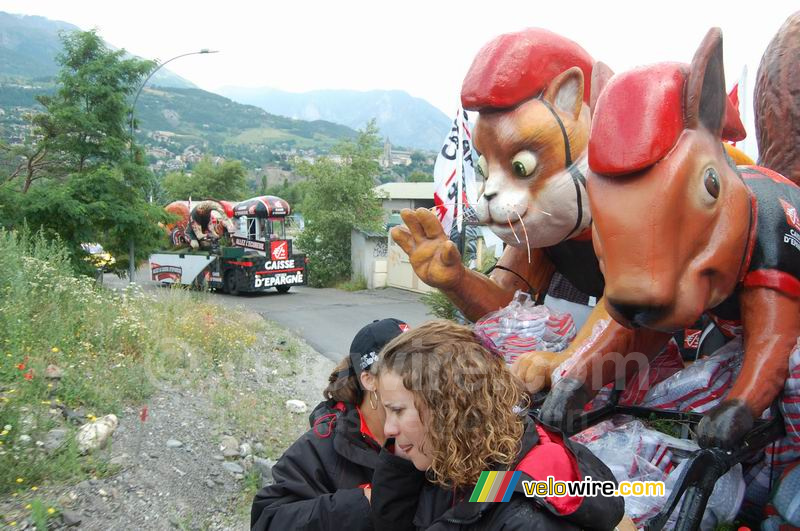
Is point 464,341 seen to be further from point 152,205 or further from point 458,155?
point 152,205

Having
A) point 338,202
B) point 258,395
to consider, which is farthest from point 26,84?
point 258,395

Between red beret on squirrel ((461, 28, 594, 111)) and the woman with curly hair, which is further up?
red beret on squirrel ((461, 28, 594, 111))

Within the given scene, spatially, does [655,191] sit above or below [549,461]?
above

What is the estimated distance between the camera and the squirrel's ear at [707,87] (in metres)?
1.74

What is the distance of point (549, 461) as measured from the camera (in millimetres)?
1417

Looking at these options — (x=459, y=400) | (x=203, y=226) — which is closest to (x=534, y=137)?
(x=459, y=400)

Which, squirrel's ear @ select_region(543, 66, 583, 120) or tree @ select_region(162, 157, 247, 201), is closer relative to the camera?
squirrel's ear @ select_region(543, 66, 583, 120)

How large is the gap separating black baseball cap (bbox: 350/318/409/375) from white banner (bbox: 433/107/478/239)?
398cm

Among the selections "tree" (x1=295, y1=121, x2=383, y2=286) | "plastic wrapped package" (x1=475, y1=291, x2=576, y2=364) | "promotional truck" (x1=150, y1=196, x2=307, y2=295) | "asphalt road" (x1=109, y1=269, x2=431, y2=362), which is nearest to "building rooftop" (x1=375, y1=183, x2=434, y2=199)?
"tree" (x1=295, y1=121, x2=383, y2=286)

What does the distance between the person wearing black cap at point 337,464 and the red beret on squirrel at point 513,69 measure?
112 centimetres

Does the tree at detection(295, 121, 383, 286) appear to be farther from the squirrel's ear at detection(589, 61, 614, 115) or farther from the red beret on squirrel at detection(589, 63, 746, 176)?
the red beret on squirrel at detection(589, 63, 746, 176)

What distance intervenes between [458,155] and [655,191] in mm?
4545

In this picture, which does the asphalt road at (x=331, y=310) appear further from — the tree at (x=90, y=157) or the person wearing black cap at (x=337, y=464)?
the person wearing black cap at (x=337, y=464)

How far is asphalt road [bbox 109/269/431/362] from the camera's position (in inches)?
423
